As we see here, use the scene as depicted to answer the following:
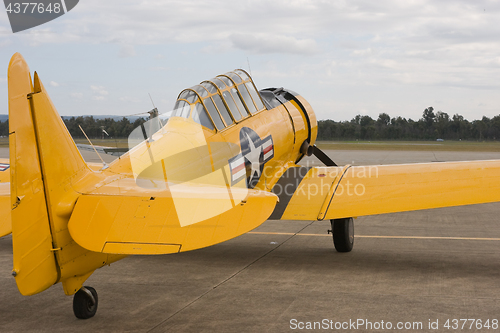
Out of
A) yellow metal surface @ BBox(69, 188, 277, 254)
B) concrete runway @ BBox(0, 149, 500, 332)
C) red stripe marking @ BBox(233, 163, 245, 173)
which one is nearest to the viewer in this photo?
yellow metal surface @ BBox(69, 188, 277, 254)

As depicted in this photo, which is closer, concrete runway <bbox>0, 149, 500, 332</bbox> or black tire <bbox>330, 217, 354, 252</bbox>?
concrete runway <bbox>0, 149, 500, 332</bbox>

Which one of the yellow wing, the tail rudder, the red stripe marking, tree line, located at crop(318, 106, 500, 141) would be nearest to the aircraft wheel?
the tail rudder

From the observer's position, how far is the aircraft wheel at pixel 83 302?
517 centimetres

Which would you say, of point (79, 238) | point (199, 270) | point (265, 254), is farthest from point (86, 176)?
point (265, 254)

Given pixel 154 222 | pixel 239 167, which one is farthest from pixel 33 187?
pixel 239 167

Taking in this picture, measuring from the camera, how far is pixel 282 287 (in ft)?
20.8

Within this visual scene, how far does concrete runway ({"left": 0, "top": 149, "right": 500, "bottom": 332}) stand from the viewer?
203 inches

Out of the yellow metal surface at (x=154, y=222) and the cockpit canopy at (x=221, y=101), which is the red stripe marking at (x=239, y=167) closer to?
the cockpit canopy at (x=221, y=101)

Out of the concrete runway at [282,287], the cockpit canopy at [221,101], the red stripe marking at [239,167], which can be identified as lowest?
the concrete runway at [282,287]

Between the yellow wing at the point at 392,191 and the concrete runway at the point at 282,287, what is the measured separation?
81 cm

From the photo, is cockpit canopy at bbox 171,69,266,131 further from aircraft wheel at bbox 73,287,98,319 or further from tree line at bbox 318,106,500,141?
tree line at bbox 318,106,500,141

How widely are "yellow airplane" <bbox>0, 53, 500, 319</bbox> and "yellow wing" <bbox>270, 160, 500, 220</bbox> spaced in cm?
2

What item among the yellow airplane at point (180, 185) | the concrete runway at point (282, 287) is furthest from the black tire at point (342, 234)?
the concrete runway at point (282, 287)

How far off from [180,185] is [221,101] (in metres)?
3.46
